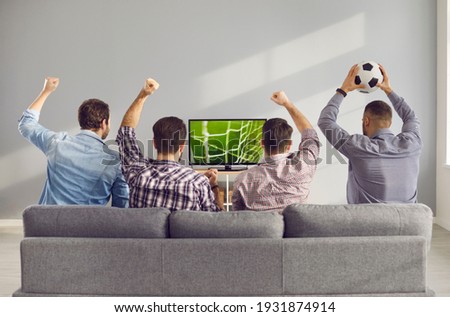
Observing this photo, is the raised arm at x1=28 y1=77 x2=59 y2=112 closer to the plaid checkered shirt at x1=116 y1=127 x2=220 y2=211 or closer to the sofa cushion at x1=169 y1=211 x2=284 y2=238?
the plaid checkered shirt at x1=116 y1=127 x2=220 y2=211

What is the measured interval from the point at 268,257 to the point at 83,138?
4.12 feet

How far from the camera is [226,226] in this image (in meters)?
2.37

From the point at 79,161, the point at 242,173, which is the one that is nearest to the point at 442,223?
the point at 242,173

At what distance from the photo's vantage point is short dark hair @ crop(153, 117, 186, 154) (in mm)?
2674

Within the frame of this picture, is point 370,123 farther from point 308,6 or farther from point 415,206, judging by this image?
point 308,6

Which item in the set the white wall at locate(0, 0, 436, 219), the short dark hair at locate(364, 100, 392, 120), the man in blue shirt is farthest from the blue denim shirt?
the white wall at locate(0, 0, 436, 219)

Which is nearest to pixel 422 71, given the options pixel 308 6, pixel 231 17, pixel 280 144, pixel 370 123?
pixel 308 6

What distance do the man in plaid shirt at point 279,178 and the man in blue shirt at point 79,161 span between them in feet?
2.27

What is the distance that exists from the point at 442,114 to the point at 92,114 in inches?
166

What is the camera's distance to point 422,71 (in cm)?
620

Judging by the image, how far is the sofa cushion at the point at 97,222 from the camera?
238 centimetres

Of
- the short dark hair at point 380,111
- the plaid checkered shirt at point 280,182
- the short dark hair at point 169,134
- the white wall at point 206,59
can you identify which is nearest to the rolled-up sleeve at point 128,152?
the short dark hair at point 169,134

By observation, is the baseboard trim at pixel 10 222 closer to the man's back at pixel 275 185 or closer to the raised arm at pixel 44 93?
the raised arm at pixel 44 93

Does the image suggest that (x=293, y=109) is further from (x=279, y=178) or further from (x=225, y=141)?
(x=225, y=141)
